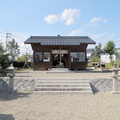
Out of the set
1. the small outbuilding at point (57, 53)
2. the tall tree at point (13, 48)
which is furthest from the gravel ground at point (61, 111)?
the tall tree at point (13, 48)

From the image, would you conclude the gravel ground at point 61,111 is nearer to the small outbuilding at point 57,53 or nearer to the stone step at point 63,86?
the stone step at point 63,86

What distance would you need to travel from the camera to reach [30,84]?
19.5ft

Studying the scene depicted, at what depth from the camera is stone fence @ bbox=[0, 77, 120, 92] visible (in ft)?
19.4

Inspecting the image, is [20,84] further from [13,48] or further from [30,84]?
[13,48]

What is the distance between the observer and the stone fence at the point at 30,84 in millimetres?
5910

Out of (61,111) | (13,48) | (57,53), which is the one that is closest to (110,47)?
(57,53)

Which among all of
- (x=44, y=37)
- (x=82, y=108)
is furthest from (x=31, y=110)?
(x=44, y=37)

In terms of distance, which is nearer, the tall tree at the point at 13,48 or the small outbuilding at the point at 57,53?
the small outbuilding at the point at 57,53

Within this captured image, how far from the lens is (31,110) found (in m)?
3.52

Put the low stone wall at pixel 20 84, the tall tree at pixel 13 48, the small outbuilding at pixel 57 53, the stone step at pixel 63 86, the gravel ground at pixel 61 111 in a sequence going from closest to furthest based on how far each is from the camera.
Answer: the gravel ground at pixel 61 111
the stone step at pixel 63 86
the low stone wall at pixel 20 84
the small outbuilding at pixel 57 53
the tall tree at pixel 13 48

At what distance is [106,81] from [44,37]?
10910 millimetres

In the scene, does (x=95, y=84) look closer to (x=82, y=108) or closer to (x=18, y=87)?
(x=82, y=108)

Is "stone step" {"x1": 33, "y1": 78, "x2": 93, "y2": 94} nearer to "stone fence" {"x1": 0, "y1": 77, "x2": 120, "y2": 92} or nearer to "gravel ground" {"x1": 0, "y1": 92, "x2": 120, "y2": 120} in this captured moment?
"stone fence" {"x1": 0, "y1": 77, "x2": 120, "y2": 92}

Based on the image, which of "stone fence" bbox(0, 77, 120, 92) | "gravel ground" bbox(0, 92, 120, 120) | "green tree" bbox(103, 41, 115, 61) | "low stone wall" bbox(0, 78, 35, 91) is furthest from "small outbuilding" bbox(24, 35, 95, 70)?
"green tree" bbox(103, 41, 115, 61)
